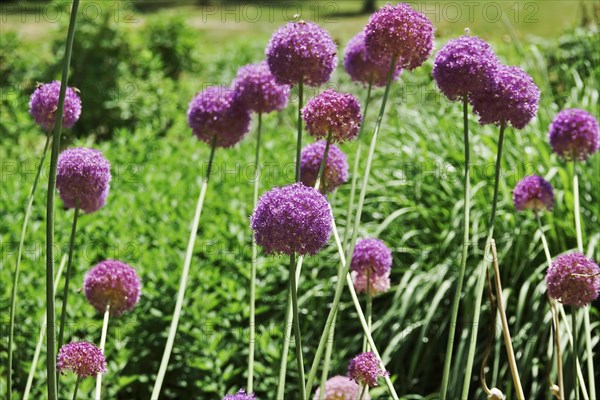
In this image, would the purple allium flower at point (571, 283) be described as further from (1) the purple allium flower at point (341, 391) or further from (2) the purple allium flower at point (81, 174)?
(2) the purple allium flower at point (81, 174)

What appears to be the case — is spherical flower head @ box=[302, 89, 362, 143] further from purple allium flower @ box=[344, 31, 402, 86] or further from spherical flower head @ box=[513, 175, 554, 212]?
spherical flower head @ box=[513, 175, 554, 212]

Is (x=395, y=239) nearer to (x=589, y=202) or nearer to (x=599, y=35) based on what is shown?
(x=589, y=202)

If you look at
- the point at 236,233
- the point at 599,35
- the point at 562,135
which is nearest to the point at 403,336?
the point at 236,233

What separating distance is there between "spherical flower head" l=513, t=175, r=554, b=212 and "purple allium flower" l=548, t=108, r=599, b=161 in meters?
0.16

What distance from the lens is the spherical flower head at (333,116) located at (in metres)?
1.57

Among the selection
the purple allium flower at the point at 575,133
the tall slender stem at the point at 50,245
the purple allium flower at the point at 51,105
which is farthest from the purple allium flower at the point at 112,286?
the purple allium flower at the point at 575,133

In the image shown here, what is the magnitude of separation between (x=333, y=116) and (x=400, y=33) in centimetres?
20

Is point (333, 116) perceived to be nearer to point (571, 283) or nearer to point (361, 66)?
point (361, 66)

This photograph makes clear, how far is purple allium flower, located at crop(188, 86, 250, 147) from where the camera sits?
192 cm

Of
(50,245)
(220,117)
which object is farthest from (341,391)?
(50,245)

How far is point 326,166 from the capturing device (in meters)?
1.80

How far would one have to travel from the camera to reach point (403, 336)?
3.30 metres

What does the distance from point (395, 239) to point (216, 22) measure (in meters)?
11.5

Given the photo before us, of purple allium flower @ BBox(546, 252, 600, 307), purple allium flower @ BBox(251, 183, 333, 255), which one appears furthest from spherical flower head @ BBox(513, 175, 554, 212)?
purple allium flower @ BBox(251, 183, 333, 255)
